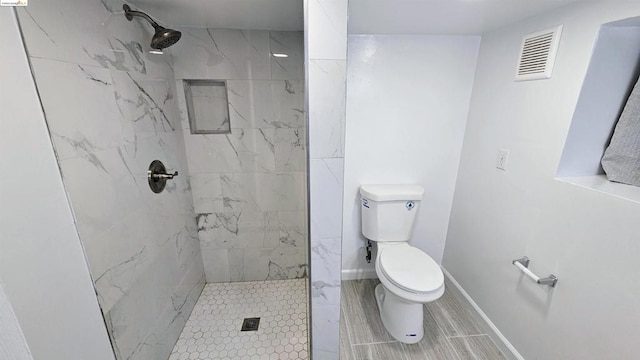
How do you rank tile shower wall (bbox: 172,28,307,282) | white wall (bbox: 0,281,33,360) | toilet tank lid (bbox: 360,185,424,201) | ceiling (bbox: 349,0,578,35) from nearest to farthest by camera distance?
white wall (bbox: 0,281,33,360), ceiling (bbox: 349,0,578,35), tile shower wall (bbox: 172,28,307,282), toilet tank lid (bbox: 360,185,424,201)

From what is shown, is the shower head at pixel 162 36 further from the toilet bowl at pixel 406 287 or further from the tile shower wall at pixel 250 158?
the toilet bowl at pixel 406 287

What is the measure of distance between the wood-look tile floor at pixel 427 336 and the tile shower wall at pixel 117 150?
1122mm

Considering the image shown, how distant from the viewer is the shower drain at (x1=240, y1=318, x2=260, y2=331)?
1692 mm

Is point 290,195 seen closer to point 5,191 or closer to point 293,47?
point 293,47

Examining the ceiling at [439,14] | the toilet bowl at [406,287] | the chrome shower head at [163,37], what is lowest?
the toilet bowl at [406,287]

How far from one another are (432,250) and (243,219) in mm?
1575

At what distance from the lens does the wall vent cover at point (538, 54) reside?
46.0 inches

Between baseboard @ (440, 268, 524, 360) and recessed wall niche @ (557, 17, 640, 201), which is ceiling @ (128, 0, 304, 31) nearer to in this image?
recessed wall niche @ (557, 17, 640, 201)

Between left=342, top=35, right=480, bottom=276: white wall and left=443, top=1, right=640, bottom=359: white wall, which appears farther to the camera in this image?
→ left=342, top=35, right=480, bottom=276: white wall

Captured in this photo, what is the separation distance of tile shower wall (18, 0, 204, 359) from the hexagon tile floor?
6.6 inches

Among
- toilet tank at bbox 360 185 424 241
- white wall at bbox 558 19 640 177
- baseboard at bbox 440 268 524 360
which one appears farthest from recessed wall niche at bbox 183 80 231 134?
baseboard at bbox 440 268 524 360

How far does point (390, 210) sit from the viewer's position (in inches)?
69.9

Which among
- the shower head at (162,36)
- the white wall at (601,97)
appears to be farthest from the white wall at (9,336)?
the white wall at (601,97)

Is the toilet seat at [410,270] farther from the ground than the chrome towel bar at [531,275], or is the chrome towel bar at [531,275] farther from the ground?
the chrome towel bar at [531,275]
